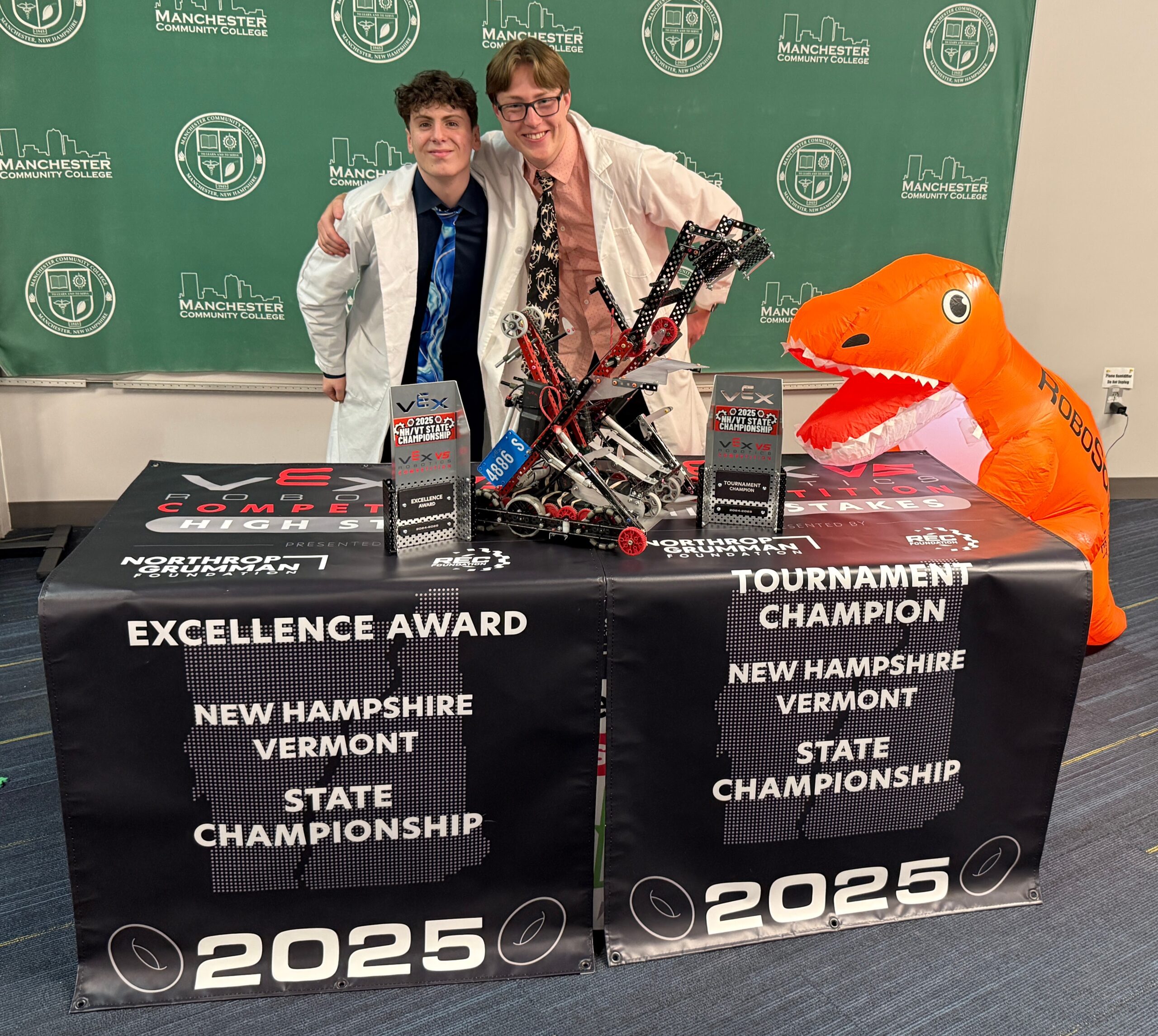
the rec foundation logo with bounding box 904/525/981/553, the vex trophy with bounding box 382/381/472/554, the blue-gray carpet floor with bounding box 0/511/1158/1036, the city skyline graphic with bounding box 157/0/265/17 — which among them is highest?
the city skyline graphic with bounding box 157/0/265/17

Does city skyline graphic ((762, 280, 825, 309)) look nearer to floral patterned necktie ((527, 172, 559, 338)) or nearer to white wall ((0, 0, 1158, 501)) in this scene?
white wall ((0, 0, 1158, 501))

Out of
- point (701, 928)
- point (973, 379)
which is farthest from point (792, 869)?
point (973, 379)

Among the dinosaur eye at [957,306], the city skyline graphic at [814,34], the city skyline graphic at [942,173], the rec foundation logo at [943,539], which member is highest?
the city skyline graphic at [814,34]

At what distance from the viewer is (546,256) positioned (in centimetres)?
219

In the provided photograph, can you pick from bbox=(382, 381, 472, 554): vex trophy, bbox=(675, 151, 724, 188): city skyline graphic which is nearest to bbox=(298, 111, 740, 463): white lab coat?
bbox=(382, 381, 472, 554): vex trophy

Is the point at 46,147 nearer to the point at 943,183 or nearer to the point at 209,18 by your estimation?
Answer: the point at 209,18

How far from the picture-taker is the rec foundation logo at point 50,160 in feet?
10.2

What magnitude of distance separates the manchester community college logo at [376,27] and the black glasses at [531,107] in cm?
133

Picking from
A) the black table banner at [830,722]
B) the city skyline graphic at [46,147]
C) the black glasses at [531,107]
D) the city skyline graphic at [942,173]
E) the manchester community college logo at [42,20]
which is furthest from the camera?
the city skyline graphic at [942,173]

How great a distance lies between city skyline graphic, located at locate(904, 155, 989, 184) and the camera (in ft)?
11.5

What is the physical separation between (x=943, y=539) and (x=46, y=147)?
298cm

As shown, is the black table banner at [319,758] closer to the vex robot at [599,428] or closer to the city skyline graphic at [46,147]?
the vex robot at [599,428]

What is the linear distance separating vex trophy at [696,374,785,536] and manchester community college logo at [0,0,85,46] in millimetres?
2594

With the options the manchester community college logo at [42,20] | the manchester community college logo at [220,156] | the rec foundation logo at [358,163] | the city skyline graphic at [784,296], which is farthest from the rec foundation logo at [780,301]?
the manchester community college logo at [42,20]
